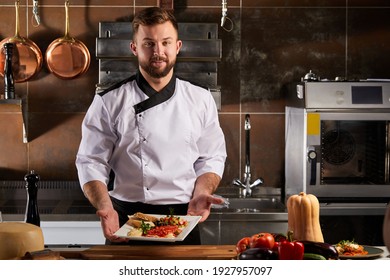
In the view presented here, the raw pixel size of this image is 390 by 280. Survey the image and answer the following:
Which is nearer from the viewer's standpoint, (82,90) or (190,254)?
(190,254)

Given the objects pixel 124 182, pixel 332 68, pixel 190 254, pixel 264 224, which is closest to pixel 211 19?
pixel 332 68

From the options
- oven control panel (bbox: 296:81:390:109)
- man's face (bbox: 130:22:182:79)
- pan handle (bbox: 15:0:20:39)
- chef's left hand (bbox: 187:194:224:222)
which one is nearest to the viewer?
chef's left hand (bbox: 187:194:224:222)

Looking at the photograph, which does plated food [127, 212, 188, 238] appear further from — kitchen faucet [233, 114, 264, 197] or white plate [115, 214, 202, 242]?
kitchen faucet [233, 114, 264, 197]

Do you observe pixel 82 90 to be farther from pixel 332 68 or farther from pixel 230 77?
pixel 332 68

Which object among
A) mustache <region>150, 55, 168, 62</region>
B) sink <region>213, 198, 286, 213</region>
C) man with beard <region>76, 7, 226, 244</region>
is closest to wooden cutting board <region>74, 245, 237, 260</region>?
man with beard <region>76, 7, 226, 244</region>

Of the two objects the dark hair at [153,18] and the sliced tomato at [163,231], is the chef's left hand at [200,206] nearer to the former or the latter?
the sliced tomato at [163,231]

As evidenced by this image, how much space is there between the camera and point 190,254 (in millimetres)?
1733

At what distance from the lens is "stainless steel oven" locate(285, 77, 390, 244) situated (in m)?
2.89

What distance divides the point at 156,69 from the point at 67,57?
104 cm

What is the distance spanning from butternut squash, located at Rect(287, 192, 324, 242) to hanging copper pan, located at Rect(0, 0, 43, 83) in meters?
1.77

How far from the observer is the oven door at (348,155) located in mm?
2920

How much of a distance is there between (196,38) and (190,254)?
155 cm

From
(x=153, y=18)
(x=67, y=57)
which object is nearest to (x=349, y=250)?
(x=153, y=18)

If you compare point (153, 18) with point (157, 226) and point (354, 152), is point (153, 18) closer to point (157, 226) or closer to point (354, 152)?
point (157, 226)
